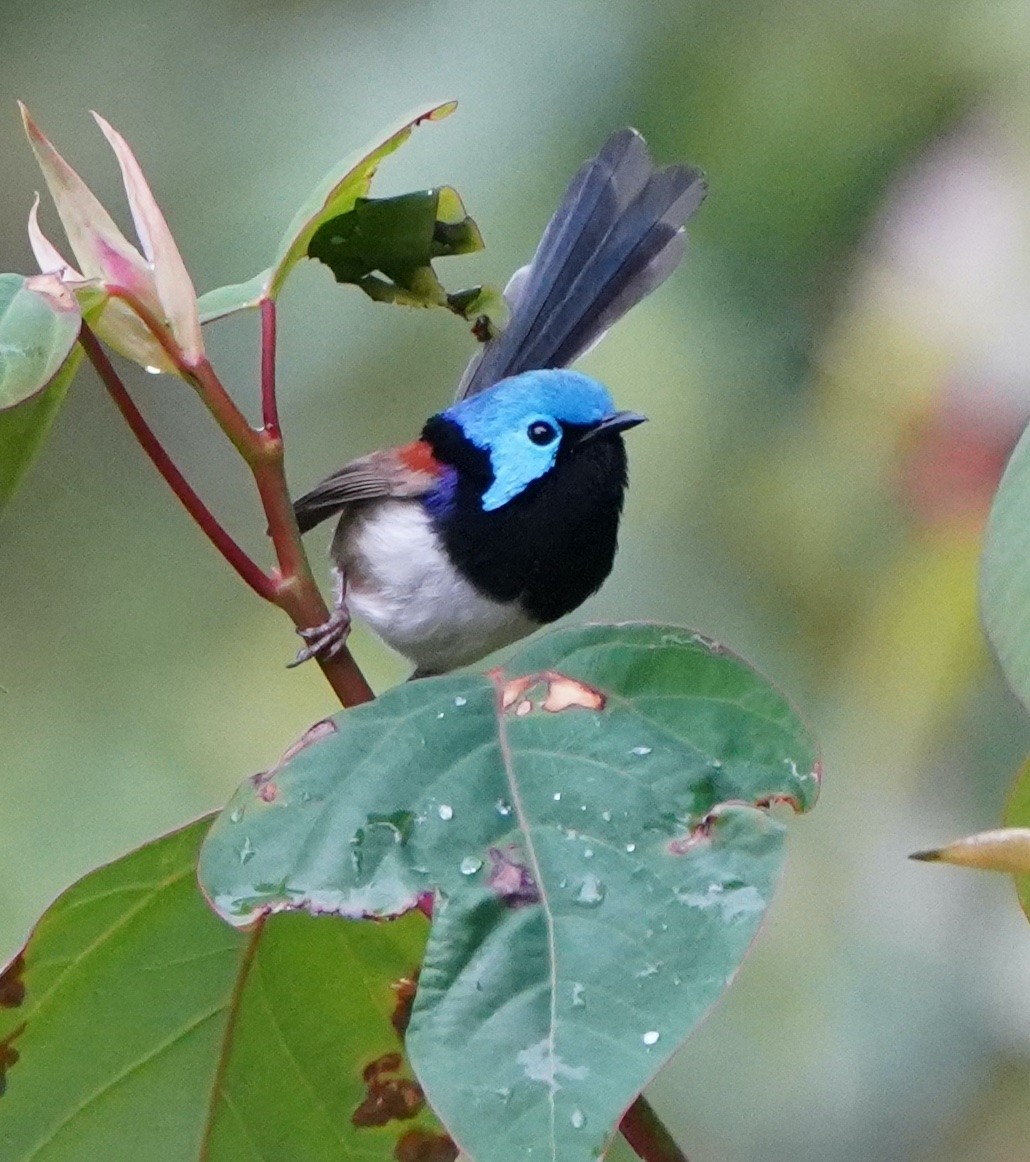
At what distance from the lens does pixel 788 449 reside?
3025mm

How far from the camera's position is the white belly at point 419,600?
251cm

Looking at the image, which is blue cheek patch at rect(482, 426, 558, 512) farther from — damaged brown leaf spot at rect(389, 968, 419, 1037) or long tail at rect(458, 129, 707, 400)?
damaged brown leaf spot at rect(389, 968, 419, 1037)

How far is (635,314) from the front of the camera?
307 centimetres

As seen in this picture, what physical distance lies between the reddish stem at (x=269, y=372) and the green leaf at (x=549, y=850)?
0.26m

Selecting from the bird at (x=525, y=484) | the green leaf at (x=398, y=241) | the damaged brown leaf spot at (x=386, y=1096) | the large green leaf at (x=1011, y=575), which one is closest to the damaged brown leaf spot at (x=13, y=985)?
the damaged brown leaf spot at (x=386, y=1096)

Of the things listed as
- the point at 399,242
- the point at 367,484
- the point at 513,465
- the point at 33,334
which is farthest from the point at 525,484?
the point at 33,334

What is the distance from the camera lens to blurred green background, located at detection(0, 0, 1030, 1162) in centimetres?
276

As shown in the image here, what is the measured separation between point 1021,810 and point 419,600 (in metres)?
1.48

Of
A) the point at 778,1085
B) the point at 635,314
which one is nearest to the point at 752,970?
the point at 778,1085

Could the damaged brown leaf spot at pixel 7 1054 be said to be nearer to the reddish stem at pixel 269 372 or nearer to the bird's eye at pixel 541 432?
the reddish stem at pixel 269 372

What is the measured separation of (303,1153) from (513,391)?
54.6 inches

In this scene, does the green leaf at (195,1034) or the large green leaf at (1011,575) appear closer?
the large green leaf at (1011,575)

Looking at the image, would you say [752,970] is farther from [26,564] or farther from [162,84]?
[162,84]

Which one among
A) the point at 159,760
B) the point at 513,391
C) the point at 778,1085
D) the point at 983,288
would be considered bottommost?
the point at 778,1085
